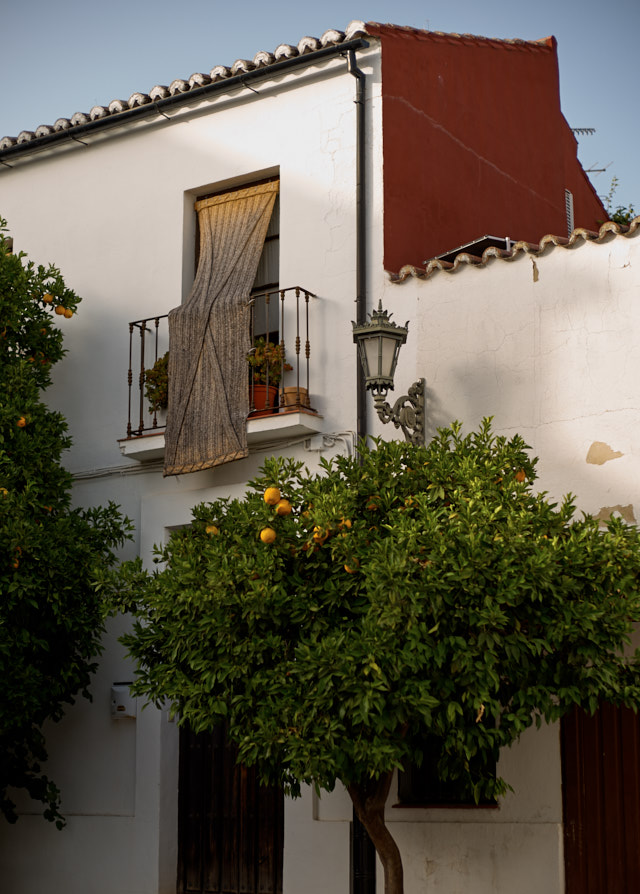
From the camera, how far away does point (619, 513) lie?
8422 mm

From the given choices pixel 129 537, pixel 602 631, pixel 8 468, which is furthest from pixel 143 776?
pixel 602 631

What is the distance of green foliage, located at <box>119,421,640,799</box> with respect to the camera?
6.79 metres

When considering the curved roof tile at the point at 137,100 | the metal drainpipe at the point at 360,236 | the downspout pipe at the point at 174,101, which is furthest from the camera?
the curved roof tile at the point at 137,100

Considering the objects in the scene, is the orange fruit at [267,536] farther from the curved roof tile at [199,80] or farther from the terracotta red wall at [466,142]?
the curved roof tile at [199,80]

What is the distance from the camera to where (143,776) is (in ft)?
33.0

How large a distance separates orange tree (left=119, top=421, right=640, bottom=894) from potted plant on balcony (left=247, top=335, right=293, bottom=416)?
89.3 inches

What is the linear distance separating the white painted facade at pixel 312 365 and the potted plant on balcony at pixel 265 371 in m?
0.34

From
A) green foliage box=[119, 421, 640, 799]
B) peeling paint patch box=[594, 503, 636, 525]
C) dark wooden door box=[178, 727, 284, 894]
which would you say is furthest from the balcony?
dark wooden door box=[178, 727, 284, 894]

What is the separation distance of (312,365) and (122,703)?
131 inches

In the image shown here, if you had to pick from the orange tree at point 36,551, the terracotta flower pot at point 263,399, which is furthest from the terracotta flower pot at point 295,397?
the orange tree at point 36,551

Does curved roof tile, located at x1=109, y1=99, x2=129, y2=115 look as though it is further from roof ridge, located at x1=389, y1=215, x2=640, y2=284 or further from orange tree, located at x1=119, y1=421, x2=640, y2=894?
orange tree, located at x1=119, y1=421, x2=640, y2=894

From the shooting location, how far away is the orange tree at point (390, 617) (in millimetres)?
6793

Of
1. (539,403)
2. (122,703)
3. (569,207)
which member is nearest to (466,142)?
(569,207)

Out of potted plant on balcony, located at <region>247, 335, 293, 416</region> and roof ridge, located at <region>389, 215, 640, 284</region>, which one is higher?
roof ridge, located at <region>389, 215, 640, 284</region>
